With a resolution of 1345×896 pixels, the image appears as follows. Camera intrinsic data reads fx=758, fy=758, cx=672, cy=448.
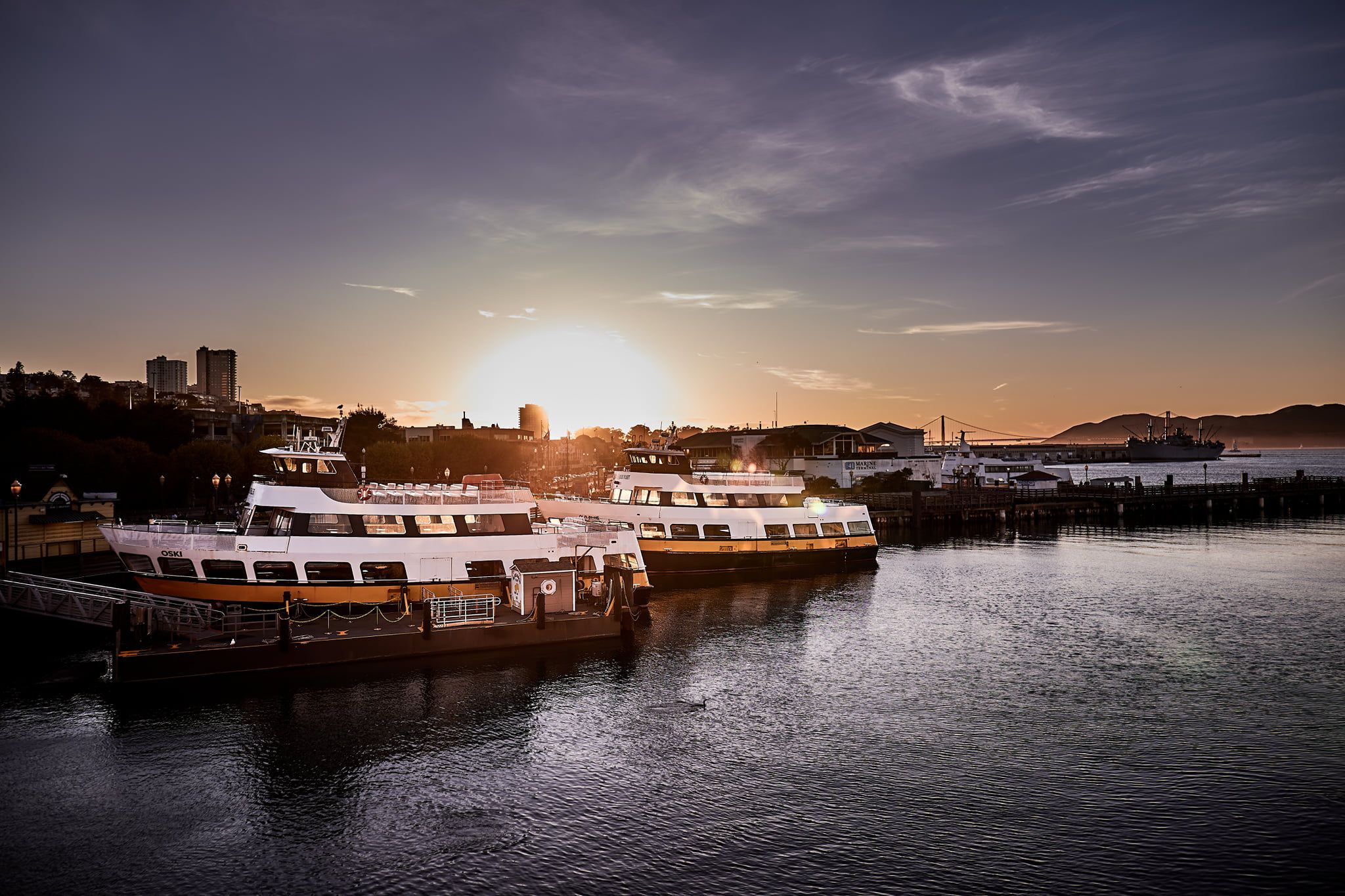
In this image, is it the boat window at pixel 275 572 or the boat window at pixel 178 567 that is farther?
the boat window at pixel 275 572

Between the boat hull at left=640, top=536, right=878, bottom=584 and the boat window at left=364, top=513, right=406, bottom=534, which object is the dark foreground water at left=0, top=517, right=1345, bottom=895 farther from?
the boat hull at left=640, top=536, right=878, bottom=584

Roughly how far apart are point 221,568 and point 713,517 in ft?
99.2

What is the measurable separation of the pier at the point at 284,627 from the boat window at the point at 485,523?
11.4ft

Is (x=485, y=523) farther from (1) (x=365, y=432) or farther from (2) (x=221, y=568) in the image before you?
(1) (x=365, y=432)

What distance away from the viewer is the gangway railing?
31.7 m

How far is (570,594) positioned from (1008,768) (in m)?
19.7

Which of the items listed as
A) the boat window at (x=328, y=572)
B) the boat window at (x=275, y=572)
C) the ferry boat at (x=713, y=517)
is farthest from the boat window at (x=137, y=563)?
the ferry boat at (x=713, y=517)

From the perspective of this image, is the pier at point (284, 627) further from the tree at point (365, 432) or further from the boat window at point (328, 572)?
the tree at point (365, 432)

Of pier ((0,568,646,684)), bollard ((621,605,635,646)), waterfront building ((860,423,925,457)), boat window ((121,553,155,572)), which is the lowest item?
bollard ((621,605,635,646))

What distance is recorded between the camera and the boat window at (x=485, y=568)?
36.0 meters

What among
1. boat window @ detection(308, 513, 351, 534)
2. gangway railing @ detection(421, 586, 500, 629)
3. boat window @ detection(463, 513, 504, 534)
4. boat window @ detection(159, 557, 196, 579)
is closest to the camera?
gangway railing @ detection(421, 586, 500, 629)

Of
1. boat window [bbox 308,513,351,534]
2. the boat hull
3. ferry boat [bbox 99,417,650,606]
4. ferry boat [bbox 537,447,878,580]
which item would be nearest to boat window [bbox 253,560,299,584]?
ferry boat [bbox 99,417,650,606]

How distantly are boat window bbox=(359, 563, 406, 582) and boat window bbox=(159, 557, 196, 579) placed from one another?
6747 mm

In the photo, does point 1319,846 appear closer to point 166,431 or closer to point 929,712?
point 929,712
